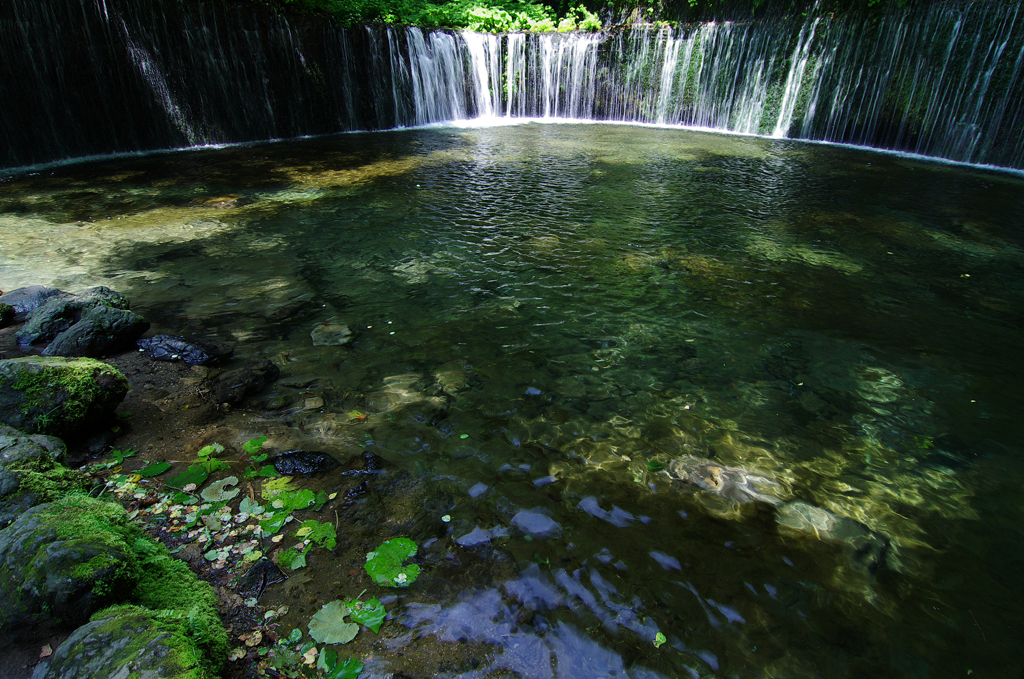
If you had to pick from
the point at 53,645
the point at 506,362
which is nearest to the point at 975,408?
the point at 506,362

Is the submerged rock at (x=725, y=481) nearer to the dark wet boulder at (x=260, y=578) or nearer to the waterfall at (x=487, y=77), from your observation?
the dark wet boulder at (x=260, y=578)

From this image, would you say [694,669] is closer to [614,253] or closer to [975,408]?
[975,408]

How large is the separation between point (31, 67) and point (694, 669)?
14.5 meters

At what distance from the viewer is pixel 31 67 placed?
9.86 m

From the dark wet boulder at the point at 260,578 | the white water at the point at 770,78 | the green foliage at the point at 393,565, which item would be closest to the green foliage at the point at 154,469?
the dark wet boulder at the point at 260,578

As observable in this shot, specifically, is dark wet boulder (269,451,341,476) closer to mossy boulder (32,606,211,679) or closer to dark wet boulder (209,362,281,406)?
dark wet boulder (209,362,281,406)

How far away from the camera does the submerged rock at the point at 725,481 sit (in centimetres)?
288

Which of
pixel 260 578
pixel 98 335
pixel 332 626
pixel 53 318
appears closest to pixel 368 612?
pixel 332 626

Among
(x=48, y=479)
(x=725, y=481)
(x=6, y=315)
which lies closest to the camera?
(x=48, y=479)

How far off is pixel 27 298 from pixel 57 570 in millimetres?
4138

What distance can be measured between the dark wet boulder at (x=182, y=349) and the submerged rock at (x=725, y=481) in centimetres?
352

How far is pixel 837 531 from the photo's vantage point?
269 centimetres

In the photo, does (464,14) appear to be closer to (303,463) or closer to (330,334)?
(330,334)

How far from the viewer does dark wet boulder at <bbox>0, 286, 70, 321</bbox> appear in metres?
4.42
